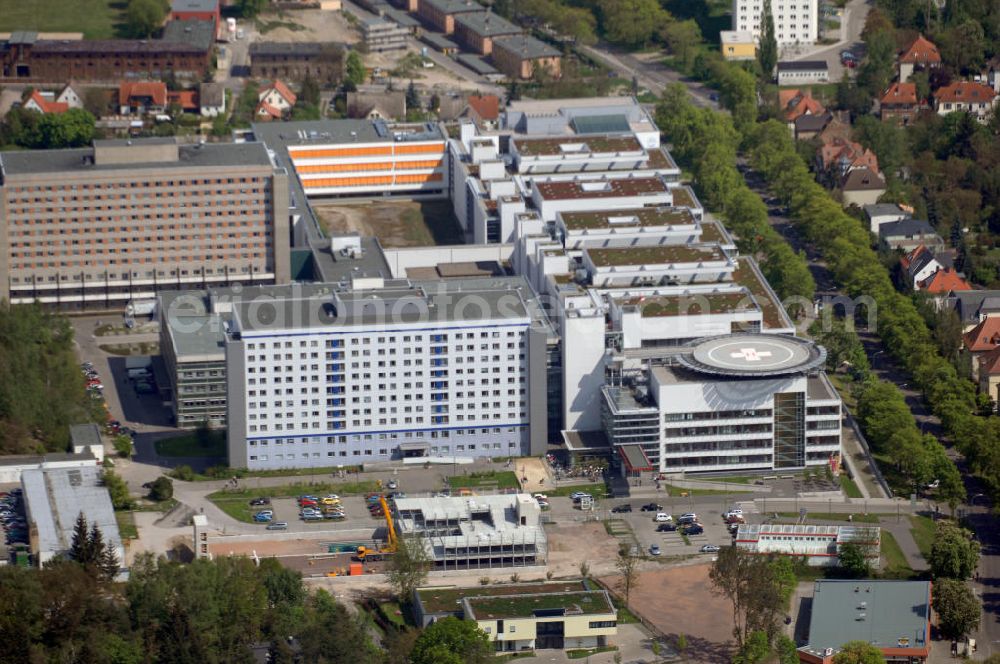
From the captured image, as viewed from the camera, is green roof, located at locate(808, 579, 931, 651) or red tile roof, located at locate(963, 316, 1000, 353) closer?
green roof, located at locate(808, 579, 931, 651)

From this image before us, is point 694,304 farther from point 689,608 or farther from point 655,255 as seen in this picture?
point 689,608

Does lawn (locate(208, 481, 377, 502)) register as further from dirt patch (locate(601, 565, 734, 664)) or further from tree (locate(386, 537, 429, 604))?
dirt patch (locate(601, 565, 734, 664))

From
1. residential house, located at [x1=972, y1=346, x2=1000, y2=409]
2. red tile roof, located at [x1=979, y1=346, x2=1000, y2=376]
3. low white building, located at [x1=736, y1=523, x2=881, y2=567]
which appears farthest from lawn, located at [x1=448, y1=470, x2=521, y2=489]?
red tile roof, located at [x1=979, y1=346, x2=1000, y2=376]

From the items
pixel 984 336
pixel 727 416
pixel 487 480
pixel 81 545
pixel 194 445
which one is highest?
pixel 727 416

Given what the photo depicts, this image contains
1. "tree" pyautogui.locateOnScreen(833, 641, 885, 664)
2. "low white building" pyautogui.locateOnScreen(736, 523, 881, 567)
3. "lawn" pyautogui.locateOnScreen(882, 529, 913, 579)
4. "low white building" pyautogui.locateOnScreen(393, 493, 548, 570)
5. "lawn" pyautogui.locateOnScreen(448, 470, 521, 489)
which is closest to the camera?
"tree" pyautogui.locateOnScreen(833, 641, 885, 664)

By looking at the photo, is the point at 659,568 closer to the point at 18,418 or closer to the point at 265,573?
the point at 265,573

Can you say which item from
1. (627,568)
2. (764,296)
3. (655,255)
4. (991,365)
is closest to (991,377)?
(991,365)
